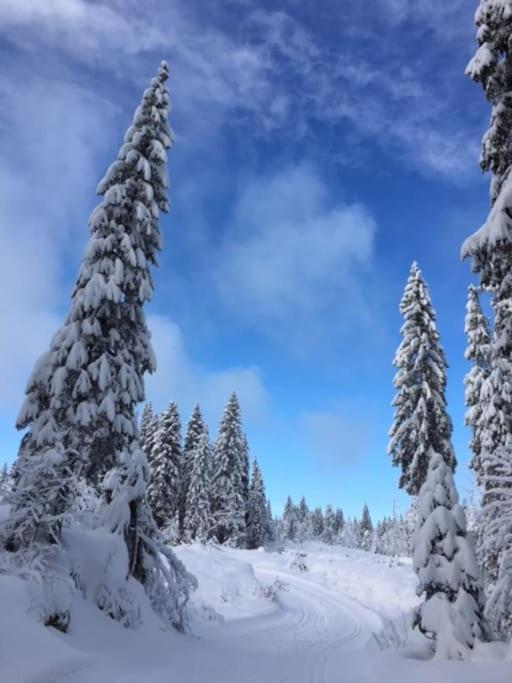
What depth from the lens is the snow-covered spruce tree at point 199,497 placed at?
48375 millimetres

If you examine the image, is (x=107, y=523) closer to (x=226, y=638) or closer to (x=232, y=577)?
(x=226, y=638)

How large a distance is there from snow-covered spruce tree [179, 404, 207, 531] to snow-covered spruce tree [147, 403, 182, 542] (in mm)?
6257

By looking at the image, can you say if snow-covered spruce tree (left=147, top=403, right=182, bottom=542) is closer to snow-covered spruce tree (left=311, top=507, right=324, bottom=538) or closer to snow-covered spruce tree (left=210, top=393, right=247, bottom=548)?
snow-covered spruce tree (left=210, top=393, right=247, bottom=548)

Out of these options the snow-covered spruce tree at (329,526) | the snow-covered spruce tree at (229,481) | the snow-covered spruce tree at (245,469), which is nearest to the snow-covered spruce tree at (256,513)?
the snow-covered spruce tree at (245,469)

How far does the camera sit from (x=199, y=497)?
48.8 metres

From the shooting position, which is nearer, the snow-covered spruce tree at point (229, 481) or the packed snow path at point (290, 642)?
the packed snow path at point (290, 642)

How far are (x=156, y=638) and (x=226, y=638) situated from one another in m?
3.38

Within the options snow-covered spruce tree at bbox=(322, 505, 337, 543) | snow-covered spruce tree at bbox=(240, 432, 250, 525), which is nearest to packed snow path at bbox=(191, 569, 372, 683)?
snow-covered spruce tree at bbox=(240, 432, 250, 525)

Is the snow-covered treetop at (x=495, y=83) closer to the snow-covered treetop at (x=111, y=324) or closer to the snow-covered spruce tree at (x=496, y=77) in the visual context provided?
the snow-covered spruce tree at (x=496, y=77)

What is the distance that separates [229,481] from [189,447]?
6.20 m

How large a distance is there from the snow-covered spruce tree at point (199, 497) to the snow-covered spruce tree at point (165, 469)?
12.3 feet

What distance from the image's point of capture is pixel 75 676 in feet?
20.7

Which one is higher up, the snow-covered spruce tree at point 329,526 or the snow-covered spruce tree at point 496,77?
the snow-covered spruce tree at point 496,77

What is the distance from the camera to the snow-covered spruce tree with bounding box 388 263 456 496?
75.6 ft
